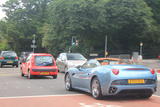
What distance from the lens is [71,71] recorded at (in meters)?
12.7

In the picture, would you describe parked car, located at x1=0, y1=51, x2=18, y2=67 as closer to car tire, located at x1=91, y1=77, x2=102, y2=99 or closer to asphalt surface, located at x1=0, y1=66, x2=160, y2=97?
asphalt surface, located at x1=0, y1=66, x2=160, y2=97

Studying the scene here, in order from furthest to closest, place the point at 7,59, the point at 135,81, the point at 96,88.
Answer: the point at 7,59, the point at 96,88, the point at 135,81

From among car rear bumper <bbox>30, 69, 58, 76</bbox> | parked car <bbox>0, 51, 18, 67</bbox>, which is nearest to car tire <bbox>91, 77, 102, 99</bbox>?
car rear bumper <bbox>30, 69, 58, 76</bbox>

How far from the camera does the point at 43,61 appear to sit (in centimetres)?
1898

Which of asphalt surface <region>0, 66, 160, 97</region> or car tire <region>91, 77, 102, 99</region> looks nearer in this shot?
car tire <region>91, 77, 102, 99</region>

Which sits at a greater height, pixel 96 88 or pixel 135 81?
pixel 135 81

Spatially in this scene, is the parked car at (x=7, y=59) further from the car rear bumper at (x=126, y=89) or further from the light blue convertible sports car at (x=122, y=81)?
the car rear bumper at (x=126, y=89)

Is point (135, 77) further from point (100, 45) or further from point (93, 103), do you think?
point (100, 45)

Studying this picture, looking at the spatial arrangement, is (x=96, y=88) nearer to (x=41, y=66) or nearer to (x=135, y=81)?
(x=135, y=81)

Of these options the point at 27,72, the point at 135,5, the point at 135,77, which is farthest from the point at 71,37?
the point at 135,77

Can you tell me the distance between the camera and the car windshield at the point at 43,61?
1893 cm

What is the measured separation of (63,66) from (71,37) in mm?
25020

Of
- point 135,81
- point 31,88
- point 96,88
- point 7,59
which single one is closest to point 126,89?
point 135,81

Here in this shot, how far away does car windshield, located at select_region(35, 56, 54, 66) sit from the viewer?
18.9 meters
